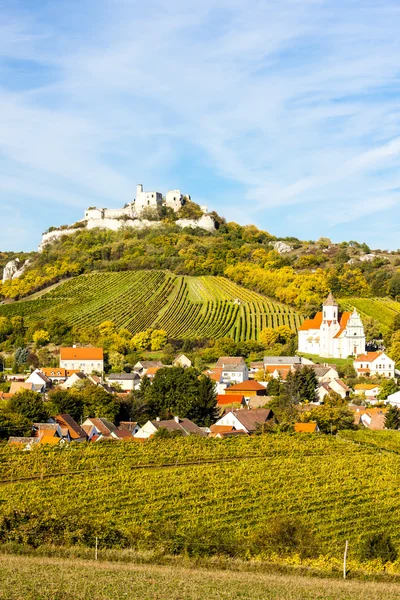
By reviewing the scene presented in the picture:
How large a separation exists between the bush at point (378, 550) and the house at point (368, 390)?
31817 millimetres

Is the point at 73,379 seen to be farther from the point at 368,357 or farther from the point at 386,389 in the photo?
the point at 368,357

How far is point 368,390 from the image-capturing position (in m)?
51.8

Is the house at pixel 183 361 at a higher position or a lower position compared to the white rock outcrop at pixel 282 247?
lower

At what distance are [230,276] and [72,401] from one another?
163ft

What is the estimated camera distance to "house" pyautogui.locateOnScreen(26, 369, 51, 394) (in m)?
50.4

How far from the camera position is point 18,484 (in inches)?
975

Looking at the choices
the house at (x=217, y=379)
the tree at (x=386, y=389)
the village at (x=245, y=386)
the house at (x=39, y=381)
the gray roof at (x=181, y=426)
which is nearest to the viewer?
the village at (x=245, y=386)

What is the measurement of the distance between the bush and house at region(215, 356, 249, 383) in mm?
34613

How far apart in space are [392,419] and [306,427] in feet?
18.7

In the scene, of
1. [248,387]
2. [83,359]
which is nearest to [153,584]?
[248,387]

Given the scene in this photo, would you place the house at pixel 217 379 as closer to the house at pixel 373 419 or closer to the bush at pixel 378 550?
the house at pixel 373 419

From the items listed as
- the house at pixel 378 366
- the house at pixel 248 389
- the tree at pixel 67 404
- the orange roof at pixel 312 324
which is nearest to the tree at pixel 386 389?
the house at pixel 378 366

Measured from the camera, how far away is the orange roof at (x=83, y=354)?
58.7 metres

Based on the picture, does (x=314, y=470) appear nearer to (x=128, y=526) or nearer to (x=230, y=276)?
(x=128, y=526)
